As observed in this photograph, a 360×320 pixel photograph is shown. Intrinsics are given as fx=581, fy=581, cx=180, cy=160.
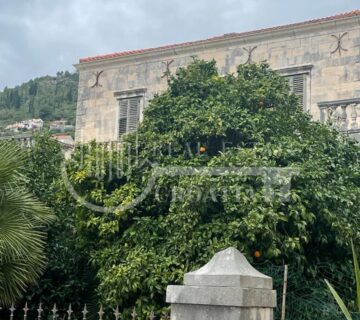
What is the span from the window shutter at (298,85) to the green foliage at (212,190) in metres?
5.00

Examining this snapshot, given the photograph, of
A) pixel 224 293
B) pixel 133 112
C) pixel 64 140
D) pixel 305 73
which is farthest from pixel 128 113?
pixel 224 293

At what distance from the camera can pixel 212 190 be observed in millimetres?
8516

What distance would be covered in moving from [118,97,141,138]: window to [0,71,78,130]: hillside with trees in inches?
1147

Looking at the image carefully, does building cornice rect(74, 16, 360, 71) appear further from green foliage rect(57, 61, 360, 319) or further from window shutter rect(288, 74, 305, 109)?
green foliage rect(57, 61, 360, 319)

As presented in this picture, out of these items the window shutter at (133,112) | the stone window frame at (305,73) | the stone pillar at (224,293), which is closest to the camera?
the stone pillar at (224,293)

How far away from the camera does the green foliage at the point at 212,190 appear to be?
8297mm

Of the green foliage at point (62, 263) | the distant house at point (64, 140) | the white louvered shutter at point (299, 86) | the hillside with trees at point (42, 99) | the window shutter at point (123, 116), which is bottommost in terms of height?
the green foliage at point (62, 263)

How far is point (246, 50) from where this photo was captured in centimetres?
1681

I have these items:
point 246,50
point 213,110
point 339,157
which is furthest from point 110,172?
point 246,50

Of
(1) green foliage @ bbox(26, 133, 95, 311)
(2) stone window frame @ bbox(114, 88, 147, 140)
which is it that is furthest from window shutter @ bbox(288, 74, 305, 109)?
(1) green foliage @ bbox(26, 133, 95, 311)

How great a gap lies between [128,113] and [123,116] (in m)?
0.20

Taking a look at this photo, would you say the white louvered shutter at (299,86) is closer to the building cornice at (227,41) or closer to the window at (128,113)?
the building cornice at (227,41)

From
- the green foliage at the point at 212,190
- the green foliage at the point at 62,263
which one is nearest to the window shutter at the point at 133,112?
the green foliage at the point at 62,263

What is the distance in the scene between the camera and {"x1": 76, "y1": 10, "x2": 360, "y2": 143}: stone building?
15.4 meters
